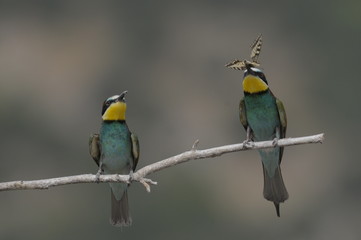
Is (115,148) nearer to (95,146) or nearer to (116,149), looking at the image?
(116,149)

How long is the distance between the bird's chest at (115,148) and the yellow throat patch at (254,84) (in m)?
0.58

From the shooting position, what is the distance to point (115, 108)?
19.0 feet

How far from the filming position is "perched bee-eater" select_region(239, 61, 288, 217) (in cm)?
566

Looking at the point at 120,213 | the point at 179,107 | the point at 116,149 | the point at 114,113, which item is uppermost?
the point at 179,107

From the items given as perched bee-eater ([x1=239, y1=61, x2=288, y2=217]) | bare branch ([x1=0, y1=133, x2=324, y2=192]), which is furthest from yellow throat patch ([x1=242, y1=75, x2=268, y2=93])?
bare branch ([x1=0, y1=133, x2=324, y2=192])

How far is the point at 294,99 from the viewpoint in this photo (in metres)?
20.3

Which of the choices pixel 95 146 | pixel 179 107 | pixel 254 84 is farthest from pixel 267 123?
pixel 179 107

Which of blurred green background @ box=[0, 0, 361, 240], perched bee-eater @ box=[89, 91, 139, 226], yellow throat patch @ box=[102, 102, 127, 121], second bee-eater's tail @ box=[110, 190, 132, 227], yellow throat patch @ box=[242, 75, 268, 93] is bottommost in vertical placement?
second bee-eater's tail @ box=[110, 190, 132, 227]

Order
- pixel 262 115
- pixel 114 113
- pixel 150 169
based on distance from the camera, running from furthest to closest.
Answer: pixel 114 113 → pixel 262 115 → pixel 150 169

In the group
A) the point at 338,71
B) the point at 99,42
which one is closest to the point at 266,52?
the point at 338,71

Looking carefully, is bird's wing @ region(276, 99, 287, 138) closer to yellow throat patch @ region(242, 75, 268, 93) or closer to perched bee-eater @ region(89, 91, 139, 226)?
yellow throat patch @ region(242, 75, 268, 93)

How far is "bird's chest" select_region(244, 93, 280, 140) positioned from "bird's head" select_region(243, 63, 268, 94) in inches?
1.3

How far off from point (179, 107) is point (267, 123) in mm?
14351

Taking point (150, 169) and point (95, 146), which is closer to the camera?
point (150, 169)
